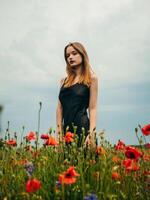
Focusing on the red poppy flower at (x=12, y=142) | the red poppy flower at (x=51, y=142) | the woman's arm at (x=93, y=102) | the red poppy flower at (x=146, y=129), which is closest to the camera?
the red poppy flower at (x=146, y=129)

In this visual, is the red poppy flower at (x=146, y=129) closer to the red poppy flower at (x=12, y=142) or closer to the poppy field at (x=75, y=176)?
the poppy field at (x=75, y=176)

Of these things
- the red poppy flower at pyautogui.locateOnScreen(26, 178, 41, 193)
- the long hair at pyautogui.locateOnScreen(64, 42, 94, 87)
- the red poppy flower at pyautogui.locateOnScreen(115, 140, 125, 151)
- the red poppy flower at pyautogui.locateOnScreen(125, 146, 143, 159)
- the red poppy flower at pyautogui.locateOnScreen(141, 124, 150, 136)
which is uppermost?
the long hair at pyautogui.locateOnScreen(64, 42, 94, 87)

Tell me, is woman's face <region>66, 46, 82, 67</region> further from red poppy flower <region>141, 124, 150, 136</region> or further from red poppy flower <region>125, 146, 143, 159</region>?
red poppy flower <region>125, 146, 143, 159</region>

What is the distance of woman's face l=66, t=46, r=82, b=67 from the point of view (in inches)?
230

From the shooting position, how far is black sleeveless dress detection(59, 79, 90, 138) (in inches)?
227

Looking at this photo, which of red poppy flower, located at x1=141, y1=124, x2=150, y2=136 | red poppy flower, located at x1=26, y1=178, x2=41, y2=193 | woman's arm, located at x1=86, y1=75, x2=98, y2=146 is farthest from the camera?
woman's arm, located at x1=86, y1=75, x2=98, y2=146

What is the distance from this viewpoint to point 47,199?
12.2ft

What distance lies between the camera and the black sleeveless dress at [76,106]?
18.9 feet

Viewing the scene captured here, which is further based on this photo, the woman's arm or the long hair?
the long hair

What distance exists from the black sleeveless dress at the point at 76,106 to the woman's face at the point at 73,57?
287mm

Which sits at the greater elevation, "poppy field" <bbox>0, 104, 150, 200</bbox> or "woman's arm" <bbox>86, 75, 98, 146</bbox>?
"woman's arm" <bbox>86, 75, 98, 146</bbox>

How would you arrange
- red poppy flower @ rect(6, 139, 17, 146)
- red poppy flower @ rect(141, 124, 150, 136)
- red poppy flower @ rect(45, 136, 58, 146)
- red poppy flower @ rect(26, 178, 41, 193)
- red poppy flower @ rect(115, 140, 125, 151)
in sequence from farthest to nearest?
red poppy flower @ rect(115, 140, 125, 151), red poppy flower @ rect(6, 139, 17, 146), red poppy flower @ rect(45, 136, 58, 146), red poppy flower @ rect(141, 124, 150, 136), red poppy flower @ rect(26, 178, 41, 193)

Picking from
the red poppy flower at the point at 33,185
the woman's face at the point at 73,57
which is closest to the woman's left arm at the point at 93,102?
the woman's face at the point at 73,57

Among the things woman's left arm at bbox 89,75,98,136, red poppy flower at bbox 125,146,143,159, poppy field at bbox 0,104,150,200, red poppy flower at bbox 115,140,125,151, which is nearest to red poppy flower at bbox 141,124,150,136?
poppy field at bbox 0,104,150,200
